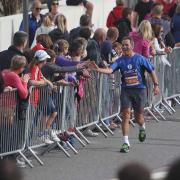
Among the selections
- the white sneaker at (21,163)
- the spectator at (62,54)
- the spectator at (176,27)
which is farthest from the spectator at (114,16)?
the white sneaker at (21,163)

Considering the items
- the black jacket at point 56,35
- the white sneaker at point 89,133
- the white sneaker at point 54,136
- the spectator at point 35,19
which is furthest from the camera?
the spectator at point 35,19

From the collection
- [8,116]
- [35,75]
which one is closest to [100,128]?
[35,75]

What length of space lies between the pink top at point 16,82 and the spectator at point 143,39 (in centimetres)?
444

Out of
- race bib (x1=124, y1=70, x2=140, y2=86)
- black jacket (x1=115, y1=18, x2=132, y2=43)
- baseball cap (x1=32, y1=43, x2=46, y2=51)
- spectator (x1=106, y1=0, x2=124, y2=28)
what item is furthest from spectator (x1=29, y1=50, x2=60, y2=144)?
spectator (x1=106, y1=0, x2=124, y2=28)

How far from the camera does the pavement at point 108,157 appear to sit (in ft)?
35.7

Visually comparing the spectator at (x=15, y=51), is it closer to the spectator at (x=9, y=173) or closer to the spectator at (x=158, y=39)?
the spectator at (x=158, y=39)

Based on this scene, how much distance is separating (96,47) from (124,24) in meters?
4.15

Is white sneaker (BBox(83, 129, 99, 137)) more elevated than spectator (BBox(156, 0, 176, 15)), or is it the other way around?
spectator (BBox(156, 0, 176, 15))

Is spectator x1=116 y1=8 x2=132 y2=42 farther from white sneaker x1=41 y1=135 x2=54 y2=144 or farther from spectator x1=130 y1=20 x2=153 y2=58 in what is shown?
white sneaker x1=41 y1=135 x2=54 y2=144

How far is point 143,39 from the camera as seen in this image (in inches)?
600

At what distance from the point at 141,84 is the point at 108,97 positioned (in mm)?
1358

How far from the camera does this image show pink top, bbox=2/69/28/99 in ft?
35.4

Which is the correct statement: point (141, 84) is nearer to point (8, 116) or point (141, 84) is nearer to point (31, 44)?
point (8, 116)

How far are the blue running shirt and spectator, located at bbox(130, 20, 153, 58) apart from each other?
2.49m
